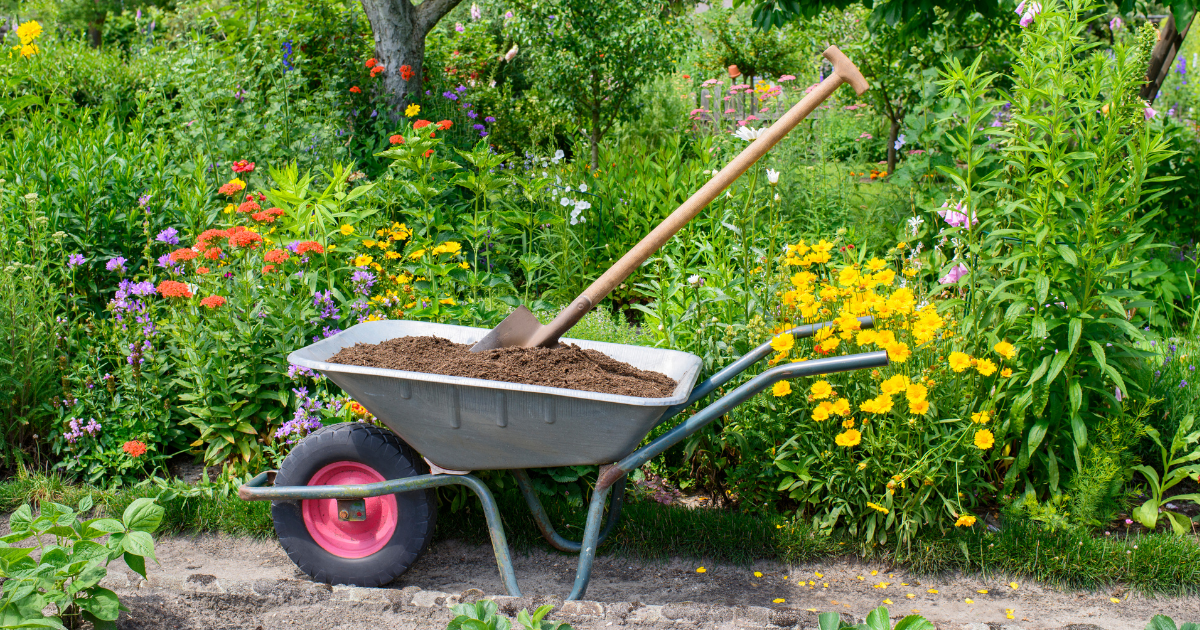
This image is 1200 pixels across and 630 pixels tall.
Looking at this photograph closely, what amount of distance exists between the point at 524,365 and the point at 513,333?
22 centimetres

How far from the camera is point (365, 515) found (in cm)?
216

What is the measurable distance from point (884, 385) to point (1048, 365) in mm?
545

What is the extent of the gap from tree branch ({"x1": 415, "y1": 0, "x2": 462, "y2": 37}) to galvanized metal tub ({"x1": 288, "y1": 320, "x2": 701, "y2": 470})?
11.7ft

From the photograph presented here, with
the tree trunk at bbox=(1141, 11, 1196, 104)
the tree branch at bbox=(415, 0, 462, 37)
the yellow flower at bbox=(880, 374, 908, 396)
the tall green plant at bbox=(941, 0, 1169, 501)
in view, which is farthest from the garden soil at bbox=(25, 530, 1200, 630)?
the tree branch at bbox=(415, 0, 462, 37)

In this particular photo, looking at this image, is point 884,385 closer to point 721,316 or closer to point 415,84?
point 721,316

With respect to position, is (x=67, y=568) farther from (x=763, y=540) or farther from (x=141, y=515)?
(x=763, y=540)

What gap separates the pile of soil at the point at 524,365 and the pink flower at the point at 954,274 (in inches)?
41.3

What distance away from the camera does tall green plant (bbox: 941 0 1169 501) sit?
213 cm

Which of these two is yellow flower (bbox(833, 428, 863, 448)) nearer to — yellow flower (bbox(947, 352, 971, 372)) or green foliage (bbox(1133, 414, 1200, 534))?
yellow flower (bbox(947, 352, 971, 372))

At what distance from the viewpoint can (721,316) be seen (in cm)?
268

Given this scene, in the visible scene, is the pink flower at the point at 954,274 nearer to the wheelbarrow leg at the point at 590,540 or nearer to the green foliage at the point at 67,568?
the wheelbarrow leg at the point at 590,540

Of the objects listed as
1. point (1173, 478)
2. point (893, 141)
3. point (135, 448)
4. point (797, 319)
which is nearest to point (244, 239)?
point (135, 448)

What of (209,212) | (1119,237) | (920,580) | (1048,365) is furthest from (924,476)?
(209,212)

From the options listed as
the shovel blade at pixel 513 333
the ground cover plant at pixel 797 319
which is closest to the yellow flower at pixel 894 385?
the ground cover plant at pixel 797 319
